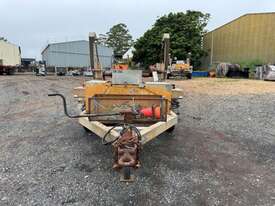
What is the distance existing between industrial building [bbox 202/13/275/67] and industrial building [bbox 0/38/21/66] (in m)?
23.7

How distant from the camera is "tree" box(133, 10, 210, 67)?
26.5m

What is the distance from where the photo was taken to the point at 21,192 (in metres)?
2.50

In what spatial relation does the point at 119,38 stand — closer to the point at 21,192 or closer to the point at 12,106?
the point at 12,106

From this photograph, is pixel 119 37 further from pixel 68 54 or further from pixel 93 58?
pixel 93 58

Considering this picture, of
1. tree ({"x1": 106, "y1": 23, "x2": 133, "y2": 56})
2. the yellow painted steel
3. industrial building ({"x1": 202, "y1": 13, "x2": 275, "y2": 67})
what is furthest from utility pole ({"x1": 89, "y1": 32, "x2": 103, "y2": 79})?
tree ({"x1": 106, "y1": 23, "x2": 133, "y2": 56})

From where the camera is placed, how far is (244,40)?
2627 cm

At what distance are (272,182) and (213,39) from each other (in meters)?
29.1

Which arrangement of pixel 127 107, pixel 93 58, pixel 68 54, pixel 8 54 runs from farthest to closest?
1. pixel 68 54
2. pixel 8 54
3. pixel 93 58
4. pixel 127 107

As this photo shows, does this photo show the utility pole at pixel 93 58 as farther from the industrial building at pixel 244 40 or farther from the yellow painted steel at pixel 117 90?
the industrial building at pixel 244 40

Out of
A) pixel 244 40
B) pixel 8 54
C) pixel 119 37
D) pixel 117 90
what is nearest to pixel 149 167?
pixel 117 90

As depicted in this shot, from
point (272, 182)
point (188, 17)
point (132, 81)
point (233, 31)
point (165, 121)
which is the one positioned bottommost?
point (272, 182)

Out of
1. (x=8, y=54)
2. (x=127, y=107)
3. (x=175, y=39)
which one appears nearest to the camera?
(x=127, y=107)

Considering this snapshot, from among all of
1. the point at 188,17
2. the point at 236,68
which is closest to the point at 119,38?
the point at 188,17

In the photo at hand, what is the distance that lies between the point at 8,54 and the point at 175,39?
19.2 metres
